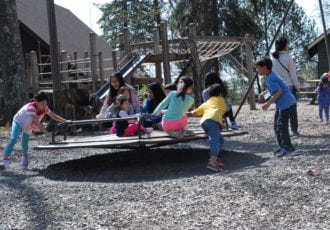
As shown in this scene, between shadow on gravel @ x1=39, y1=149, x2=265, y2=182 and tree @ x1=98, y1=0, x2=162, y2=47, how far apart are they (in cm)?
3260

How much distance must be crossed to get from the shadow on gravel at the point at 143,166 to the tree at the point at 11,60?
7487mm

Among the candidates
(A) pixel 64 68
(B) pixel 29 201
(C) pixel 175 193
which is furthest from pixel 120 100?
(A) pixel 64 68

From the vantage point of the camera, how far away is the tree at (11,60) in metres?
16.4

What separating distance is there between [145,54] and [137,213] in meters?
12.9

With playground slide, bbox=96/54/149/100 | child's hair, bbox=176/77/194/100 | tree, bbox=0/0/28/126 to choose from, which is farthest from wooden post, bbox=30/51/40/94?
child's hair, bbox=176/77/194/100

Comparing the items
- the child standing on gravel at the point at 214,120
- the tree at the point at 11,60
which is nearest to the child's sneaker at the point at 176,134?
the child standing on gravel at the point at 214,120

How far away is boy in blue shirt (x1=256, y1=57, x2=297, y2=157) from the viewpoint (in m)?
7.58

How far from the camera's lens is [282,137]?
774cm

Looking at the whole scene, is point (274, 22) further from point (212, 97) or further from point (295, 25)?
point (212, 97)

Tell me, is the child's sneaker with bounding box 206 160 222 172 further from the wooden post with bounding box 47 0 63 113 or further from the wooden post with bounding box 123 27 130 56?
the wooden post with bounding box 123 27 130 56

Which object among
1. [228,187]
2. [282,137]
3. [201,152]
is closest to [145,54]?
[201,152]

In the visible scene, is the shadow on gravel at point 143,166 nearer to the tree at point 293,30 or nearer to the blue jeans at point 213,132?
the blue jeans at point 213,132

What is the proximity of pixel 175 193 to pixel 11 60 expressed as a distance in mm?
12208

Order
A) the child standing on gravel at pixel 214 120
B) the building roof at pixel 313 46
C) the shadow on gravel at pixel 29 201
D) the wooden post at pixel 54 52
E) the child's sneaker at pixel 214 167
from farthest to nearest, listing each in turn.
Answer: the building roof at pixel 313 46
the wooden post at pixel 54 52
the child standing on gravel at pixel 214 120
the child's sneaker at pixel 214 167
the shadow on gravel at pixel 29 201
